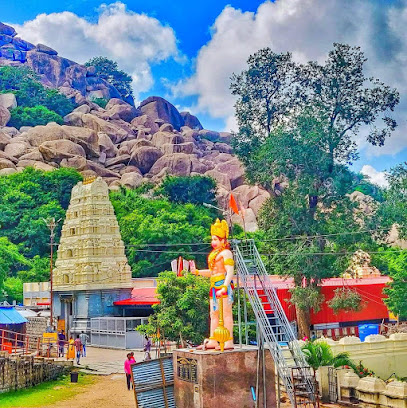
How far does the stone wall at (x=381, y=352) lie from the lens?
2143 centimetres

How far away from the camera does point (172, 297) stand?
84.0 feet

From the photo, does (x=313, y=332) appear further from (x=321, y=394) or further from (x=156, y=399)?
(x=156, y=399)

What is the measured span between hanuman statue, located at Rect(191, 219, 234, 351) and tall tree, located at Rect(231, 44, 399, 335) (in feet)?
50.8

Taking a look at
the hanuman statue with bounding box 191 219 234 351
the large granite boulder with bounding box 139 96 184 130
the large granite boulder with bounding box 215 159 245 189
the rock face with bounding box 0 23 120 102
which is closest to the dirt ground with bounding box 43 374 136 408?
the hanuman statue with bounding box 191 219 234 351

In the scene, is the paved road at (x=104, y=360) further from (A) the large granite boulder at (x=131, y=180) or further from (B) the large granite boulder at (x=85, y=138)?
(B) the large granite boulder at (x=85, y=138)

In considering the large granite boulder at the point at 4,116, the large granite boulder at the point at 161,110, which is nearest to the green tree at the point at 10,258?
the large granite boulder at the point at 4,116

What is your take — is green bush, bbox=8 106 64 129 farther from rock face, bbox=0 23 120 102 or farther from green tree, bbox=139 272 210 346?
green tree, bbox=139 272 210 346

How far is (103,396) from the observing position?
19844mm

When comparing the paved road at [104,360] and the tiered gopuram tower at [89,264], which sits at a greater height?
the tiered gopuram tower at [89,264]

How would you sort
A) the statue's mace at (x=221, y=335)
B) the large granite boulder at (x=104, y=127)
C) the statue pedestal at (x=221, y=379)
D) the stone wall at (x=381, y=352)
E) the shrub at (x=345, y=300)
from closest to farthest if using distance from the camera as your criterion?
the statue pedestal at (x=221, y=379), the statue's mace at (x=221, y=335), the stone wall at (x=381, y=352), the shrub at (x=345, y=300), the large granite boulder at (x=104, y=127)

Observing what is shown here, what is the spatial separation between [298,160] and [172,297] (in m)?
10.6

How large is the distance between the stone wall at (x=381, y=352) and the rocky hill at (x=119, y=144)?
49.0 metres

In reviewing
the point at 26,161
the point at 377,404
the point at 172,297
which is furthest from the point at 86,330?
the point at 26,161

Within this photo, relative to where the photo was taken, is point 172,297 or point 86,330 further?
point 86,330
